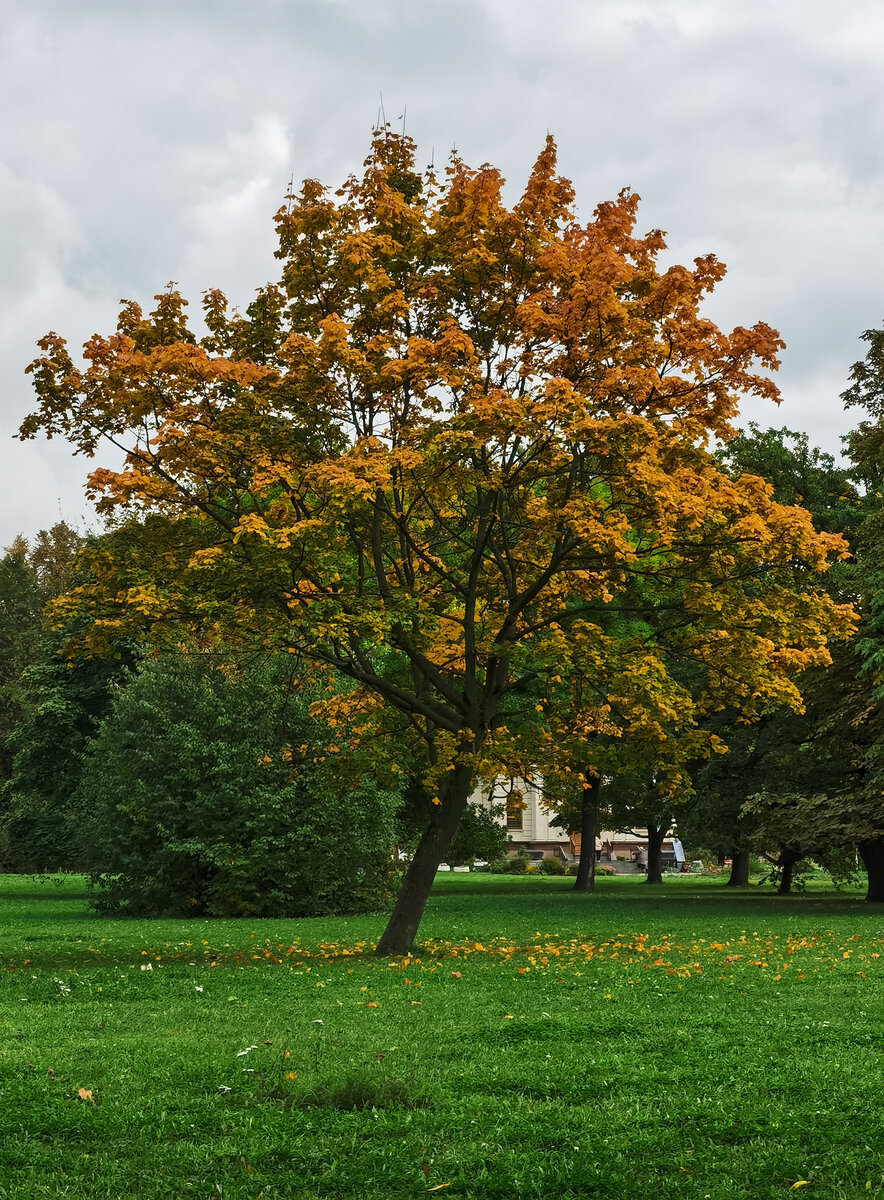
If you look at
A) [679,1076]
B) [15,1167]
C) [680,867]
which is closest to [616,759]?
[679,1076]

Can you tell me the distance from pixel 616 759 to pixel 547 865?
56.5 metres

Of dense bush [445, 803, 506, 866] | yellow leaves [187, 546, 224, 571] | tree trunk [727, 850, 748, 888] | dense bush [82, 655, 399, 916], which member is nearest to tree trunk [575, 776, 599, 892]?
dense bush [445, 803, 506, 866]

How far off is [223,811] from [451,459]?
42.7ft

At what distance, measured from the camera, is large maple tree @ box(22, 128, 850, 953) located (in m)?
12.0

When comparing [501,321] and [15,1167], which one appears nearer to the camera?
[15,1167]

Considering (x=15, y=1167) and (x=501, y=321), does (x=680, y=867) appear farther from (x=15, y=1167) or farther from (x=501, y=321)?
(x=15, y=1167)

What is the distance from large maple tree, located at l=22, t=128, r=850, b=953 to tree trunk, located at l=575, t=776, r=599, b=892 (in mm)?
22328

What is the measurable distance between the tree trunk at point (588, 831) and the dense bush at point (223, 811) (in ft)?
45.4

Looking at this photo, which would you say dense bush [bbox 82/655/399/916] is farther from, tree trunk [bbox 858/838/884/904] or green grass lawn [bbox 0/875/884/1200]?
tree trunk [bbox 858/838/884/904]

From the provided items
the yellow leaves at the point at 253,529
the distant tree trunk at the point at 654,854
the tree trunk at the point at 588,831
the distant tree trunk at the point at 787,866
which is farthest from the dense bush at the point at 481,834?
the yellow leaves at the point at 253,529

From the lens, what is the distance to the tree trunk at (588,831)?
1463 inches

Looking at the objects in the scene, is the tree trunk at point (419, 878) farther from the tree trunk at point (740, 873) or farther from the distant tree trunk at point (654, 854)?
the distant tree trunk at point (654, 854)

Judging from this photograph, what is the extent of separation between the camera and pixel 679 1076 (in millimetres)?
6398

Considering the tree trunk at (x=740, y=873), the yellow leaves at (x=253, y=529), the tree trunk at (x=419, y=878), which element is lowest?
the tree trunk at (x=740, y=873)
